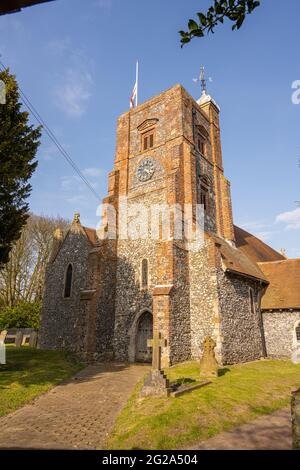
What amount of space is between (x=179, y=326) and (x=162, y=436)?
29.6 ft

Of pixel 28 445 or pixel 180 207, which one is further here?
pixel 180 207

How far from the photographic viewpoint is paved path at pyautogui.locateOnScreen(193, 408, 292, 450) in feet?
17.9

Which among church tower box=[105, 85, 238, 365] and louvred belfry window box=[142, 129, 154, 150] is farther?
louvred belfry window box=[142, 129, 154, 150]

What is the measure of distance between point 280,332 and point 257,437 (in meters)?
13.8

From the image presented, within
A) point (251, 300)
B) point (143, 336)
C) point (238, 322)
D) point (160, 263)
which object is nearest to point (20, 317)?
point (143, 336)

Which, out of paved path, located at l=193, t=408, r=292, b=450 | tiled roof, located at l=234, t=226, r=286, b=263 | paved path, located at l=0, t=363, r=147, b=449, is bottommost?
paved path, located at l=0, t=363, r=147, b=449

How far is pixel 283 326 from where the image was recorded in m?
18.2

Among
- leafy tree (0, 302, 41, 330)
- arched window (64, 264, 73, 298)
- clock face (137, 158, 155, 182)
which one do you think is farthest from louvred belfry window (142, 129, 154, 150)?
leafy tree (0, 302, 41, 330)

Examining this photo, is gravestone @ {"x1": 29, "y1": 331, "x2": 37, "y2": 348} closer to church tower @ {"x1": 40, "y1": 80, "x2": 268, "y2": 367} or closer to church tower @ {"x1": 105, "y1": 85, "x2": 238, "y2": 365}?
church tower @ {"x1": 40, "y1": 80, "x2": 268, "y2": 367}

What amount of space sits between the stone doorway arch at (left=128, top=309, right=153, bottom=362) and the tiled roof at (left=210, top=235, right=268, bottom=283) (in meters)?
5.18

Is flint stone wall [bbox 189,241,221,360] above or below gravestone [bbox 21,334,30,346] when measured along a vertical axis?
above

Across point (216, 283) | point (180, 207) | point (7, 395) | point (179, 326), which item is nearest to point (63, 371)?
point (7, 395)

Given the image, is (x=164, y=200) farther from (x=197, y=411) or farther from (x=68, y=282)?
(x=197, y=411)

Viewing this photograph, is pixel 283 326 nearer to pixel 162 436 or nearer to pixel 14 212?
pixel 162 436
